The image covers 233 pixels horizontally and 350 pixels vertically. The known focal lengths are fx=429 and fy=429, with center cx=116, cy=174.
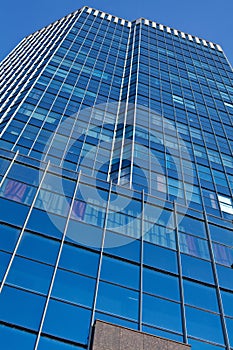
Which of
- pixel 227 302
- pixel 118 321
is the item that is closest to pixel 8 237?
pixel 118 321

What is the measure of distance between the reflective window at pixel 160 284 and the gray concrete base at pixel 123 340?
457 centimetres

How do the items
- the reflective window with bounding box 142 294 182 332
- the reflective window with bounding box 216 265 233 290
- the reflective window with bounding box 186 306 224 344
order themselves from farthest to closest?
the reflective window with bounding box 216 265 233 290 < the reflective window with bounding box 186 306 224 344 < the reflective window with bounding box 142 294 182 332

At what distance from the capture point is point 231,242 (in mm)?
25484

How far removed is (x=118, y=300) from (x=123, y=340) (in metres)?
4.09

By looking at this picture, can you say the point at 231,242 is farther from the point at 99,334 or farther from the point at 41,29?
the point at 41,29

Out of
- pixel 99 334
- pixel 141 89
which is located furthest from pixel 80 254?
pixel 141 89

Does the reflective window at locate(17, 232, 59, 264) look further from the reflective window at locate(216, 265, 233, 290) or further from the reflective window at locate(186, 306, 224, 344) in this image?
the reflective window at locate(216, 265, 233, 290)

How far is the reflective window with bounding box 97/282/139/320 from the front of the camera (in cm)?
1839

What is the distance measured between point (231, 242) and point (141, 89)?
2813 cm

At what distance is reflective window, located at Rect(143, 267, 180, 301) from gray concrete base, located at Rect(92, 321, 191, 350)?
4569 mm

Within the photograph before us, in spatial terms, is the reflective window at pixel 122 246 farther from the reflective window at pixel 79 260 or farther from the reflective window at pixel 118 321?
the reflective window at pixel 118 321

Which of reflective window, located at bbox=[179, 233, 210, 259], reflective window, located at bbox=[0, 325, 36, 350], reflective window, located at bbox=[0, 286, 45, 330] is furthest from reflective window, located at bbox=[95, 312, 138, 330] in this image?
reflective window, located at bbox=[179, 233, 210, 259]

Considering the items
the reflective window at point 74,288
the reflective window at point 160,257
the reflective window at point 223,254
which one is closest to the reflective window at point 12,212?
the reflective window at point 74,288

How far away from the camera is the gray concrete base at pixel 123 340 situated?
575 inches
